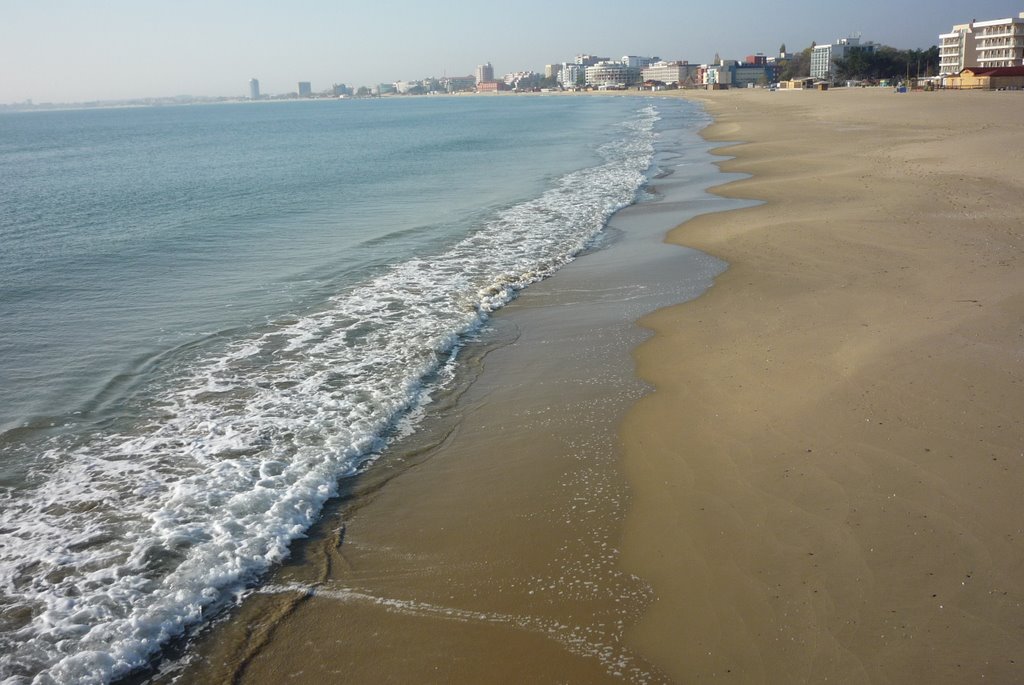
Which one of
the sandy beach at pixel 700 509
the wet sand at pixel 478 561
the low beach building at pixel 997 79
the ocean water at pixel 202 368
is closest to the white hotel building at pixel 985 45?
the low beach building at pixel 997 79

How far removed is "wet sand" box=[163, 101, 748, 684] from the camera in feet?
15.1

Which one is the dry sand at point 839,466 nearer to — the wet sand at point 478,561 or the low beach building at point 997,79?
the wet sand at point 478,561

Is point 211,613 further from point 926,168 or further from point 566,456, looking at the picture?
point 926,168

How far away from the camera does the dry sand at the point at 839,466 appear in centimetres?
452

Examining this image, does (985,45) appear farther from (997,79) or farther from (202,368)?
(202,368)

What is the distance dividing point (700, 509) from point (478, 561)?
183cm

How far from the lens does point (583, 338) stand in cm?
1044

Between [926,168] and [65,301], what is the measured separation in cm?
2251

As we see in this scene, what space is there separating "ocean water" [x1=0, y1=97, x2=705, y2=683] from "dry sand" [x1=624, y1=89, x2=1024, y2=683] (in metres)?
3.04

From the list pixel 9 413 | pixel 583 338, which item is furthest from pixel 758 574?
pixel 9 413

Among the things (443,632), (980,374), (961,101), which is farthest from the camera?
(961,101)

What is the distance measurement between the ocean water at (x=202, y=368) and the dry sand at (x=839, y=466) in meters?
3.04

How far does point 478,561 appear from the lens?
5566 mm

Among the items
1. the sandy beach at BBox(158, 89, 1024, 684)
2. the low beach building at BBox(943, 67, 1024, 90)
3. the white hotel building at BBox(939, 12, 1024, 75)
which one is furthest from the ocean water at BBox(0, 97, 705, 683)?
the white hotel building at BBox(939, 12, 1024, 75)
